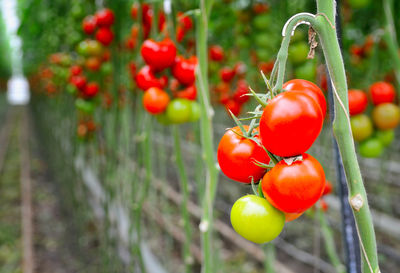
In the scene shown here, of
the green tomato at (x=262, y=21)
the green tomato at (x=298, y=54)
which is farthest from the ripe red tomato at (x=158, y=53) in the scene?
the green tomato at (x=262, y=21)

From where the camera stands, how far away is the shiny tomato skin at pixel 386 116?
38.3 inches

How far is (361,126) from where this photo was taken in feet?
3.20

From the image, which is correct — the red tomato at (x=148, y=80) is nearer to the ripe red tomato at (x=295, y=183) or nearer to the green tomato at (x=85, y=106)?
the ripe red tomato at (x=295, y=183)

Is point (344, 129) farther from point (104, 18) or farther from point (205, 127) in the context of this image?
point (104, 18)

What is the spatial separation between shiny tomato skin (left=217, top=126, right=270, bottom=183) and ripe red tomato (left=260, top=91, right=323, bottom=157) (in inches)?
2.0

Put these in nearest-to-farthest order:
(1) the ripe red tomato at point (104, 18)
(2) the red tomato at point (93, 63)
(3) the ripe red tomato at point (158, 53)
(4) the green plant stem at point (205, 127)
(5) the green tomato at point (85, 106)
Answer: (4) the green plant stem at point (205, 127) < (3) the ripe red tomato at point (158, 53) < (1) the ripe red tomato at point (104, 18) < (2) the red tomato at point (93, 63) < (5) the green tomato at point (85, 106)

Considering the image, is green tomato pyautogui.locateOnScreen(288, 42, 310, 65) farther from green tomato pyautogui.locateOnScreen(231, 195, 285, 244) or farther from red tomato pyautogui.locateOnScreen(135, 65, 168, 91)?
green tomato pyautogui.locateOnScreen(231, 195, 285, 244)

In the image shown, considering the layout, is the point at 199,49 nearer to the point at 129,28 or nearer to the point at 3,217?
the point at 129,28

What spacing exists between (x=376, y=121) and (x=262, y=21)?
0.62 meters

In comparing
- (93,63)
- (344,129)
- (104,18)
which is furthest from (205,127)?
(93,63)


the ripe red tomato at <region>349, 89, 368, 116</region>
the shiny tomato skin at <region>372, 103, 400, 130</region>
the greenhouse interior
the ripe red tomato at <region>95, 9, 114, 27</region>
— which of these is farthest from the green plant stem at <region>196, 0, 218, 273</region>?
the ripe red tomato at <region>95, 9, 114, 27</region>

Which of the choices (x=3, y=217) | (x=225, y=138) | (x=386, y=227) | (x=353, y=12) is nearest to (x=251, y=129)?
(x=225, y=138)

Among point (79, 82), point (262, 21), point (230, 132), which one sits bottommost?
point (79, 82)

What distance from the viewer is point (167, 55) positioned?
0.85 meters
